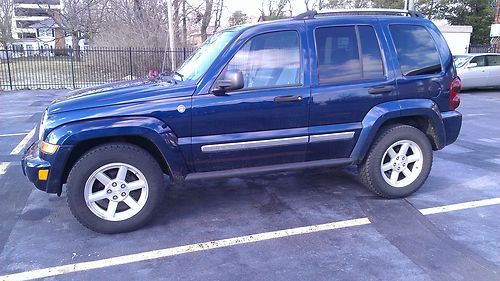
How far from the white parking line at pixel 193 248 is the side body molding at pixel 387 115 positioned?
0.78 metres

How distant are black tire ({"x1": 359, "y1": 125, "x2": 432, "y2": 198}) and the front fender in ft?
6.88

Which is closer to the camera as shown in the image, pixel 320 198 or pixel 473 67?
pixel 320 198

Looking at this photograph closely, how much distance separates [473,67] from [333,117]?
45.0 feet

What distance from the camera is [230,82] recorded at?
3.78 m

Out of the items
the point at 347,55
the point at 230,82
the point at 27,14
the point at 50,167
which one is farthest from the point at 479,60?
the point at 27,14

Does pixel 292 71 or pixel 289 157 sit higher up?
pixel 292 71

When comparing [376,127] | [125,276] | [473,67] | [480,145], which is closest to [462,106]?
[473,67]

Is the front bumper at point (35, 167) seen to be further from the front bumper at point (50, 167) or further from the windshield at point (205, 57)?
the windshield at point (205, 57)

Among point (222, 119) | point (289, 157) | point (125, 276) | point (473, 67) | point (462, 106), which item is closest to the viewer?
point (125, 276)

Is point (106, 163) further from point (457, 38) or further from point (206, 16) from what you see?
point (457, 38)

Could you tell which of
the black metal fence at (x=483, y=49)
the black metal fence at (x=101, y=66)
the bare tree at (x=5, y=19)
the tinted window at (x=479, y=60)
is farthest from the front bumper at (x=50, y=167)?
→ the bare tree at (x=5, y=19)

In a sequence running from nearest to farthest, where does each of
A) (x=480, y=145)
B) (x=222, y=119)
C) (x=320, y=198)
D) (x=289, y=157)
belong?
(x=222, y=119) → (x=289, y=157) → (x=320, y=198) → (x=480, y=145)

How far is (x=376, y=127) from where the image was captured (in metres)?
4.36

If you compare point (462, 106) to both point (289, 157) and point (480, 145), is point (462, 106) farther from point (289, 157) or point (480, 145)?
point (289, 157)
